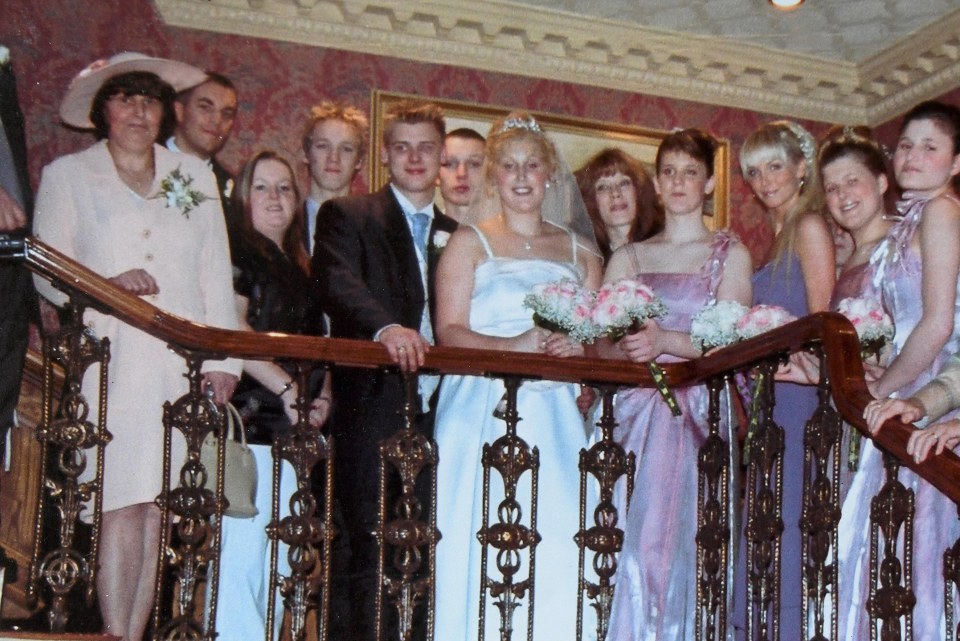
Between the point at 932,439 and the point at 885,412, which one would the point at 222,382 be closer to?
the point at 885,412

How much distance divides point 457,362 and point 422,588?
0.66 metres

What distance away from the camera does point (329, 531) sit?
3412 millimetres

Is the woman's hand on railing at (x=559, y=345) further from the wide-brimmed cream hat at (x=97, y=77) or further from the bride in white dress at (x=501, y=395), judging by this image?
the wide-brimmed cream hat at (x=97, y=77)

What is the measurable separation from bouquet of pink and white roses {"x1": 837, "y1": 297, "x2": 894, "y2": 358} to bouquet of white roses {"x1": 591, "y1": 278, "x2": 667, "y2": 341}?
611 millimetres

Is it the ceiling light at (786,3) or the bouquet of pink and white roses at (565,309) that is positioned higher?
the ceiling light at (786,3)

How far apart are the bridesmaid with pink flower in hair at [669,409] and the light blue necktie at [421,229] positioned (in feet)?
2.42

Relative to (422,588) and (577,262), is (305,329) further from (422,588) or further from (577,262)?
(422,588)

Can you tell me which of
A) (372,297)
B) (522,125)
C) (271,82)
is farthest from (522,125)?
(271,82)

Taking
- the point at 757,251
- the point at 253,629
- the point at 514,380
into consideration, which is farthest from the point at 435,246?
the point at 757,251

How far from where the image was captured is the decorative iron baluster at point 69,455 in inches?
123

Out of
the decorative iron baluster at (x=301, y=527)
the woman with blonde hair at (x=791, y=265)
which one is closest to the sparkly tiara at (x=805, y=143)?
the woman with blonde hair at (x=791, y=265)

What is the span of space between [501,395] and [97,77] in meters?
2.60

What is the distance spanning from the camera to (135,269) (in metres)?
4.38

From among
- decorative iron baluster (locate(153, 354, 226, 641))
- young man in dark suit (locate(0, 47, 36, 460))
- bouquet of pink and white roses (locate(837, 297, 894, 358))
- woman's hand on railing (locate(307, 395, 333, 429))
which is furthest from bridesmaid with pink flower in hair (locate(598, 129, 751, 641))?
young man in dark suit (locate(0, 47, 36, 460))
